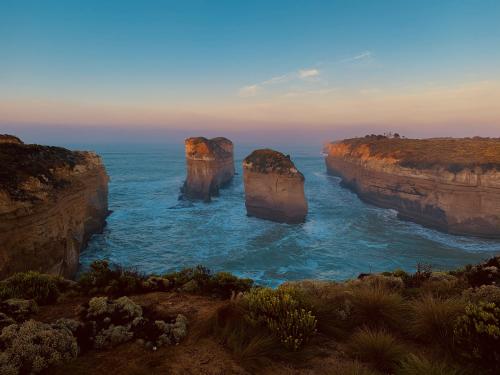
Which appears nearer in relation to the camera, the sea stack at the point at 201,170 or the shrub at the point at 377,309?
the shrub at the point at 377,309

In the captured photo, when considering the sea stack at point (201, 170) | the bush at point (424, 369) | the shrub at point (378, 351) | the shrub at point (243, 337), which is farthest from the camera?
the sea stack at point (201, 170)

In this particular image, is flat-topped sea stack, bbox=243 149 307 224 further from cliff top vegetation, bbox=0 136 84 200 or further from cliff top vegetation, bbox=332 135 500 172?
cliff top vegetation, bbox=0 136 84 200

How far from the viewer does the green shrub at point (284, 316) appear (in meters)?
4.70

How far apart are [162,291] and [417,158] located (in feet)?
152

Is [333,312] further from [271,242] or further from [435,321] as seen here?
[271,242]

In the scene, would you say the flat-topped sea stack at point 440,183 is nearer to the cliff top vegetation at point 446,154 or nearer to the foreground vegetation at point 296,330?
the cliff top vegetation at point 446,154

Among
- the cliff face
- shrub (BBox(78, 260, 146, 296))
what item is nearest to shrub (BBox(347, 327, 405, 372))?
shrub (BBox(78, 260, 146, 296))

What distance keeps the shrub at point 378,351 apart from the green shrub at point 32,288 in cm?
692

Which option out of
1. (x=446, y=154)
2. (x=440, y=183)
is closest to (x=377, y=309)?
(x=440, y=183)

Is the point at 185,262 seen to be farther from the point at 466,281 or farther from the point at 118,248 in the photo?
the point at 466,281

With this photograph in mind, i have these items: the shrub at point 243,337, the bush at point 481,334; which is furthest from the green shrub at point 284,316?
the bush at point 481,334

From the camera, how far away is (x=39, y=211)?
1548 centimetres

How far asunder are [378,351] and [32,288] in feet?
25.6

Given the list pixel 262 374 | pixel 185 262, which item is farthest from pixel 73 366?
pixel 185 262
